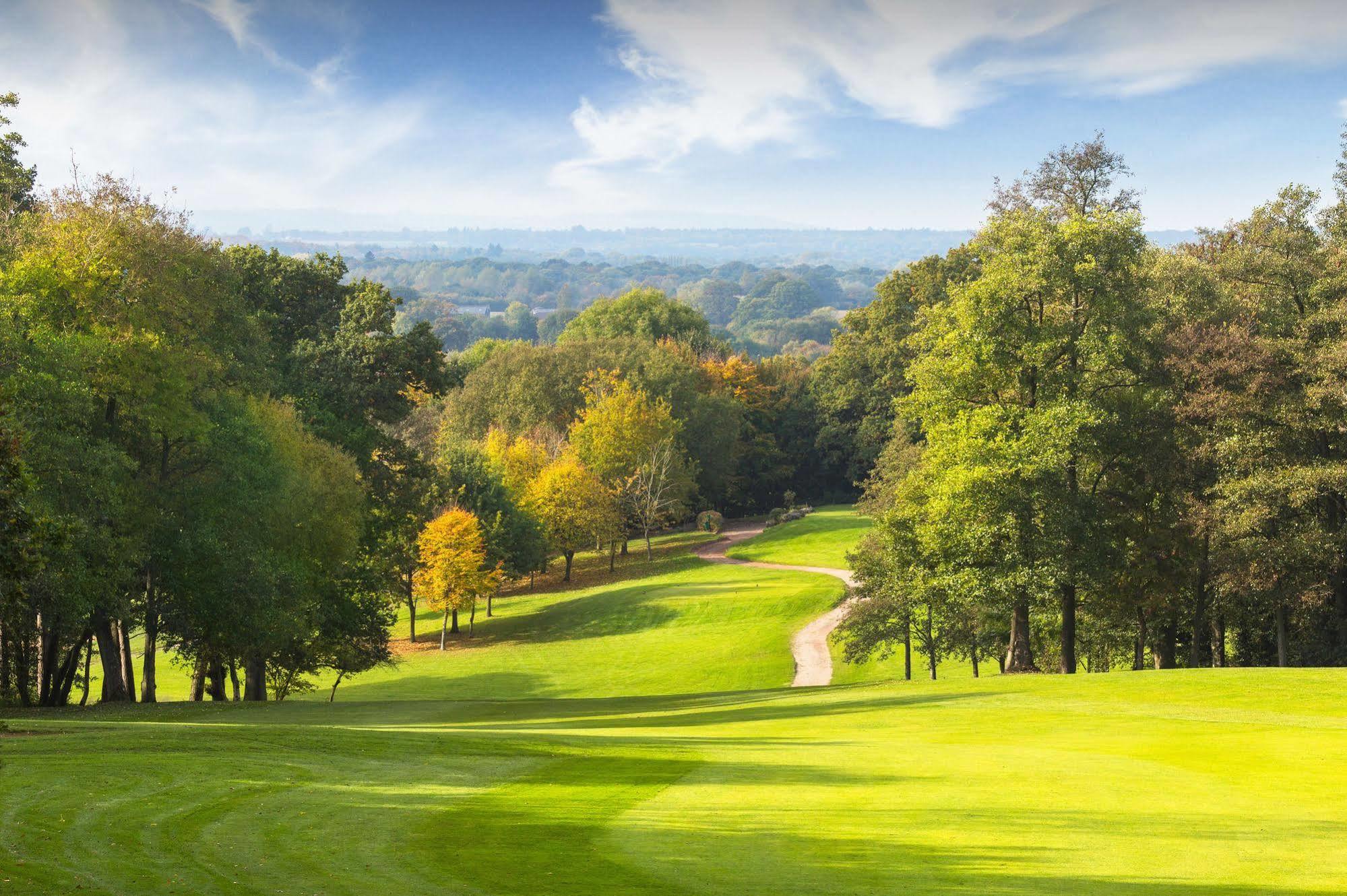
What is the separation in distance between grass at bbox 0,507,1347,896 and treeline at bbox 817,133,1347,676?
6.88 metres

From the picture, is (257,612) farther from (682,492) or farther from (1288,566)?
(682,492)

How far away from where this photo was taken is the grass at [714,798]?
9.96 m

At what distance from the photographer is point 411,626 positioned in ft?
213

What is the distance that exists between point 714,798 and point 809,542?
2451 inches

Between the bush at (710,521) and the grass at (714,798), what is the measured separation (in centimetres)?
6342

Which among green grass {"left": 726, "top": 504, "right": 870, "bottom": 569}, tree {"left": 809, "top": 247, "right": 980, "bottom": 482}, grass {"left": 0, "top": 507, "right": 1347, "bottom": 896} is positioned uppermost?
tree {"left": 809, "top": 247, "right": 980, "bottom": 482}

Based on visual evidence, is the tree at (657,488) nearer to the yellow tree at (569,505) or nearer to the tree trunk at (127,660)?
the yellow tree at (569,505)

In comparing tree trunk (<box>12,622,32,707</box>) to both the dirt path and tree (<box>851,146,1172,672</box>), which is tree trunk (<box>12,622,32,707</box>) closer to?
the dirt path

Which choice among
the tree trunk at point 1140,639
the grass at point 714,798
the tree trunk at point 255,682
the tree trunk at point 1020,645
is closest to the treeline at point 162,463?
the tree trunk at point 255,682

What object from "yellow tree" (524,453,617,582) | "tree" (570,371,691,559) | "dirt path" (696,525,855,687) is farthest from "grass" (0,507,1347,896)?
"tree" (570,371,691,559)

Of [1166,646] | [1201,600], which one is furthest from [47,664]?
[1166,646]

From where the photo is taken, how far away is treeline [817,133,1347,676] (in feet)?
106

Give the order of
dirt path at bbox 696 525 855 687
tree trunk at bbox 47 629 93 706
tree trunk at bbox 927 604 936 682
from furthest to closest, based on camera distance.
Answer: dirt path at bbox 696 525 855 687
tree trunk at bbox 927 604 936 682
tree trunk at bbox 47 629 93 706

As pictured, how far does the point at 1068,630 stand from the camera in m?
35.0
